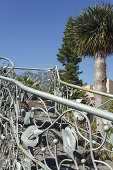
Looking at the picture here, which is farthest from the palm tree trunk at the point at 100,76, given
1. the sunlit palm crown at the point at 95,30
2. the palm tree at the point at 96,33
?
the sunlit palm crown at the point at 95,30

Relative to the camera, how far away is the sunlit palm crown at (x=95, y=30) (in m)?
8.20

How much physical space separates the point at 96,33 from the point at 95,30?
21 centimetres

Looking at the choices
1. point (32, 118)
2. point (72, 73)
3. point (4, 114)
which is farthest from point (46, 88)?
point (72, 73)

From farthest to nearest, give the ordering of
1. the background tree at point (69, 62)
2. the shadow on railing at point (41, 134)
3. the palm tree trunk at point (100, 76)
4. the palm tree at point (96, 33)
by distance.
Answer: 1. the background tree at point (69, 62)
2. the palm tree at point (96, 33)
3. the palm tree trunk at point (100, 76)
4. the shadow on railing at point (41, 134)

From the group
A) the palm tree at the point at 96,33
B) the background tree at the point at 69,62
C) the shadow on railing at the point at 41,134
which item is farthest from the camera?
the background tree at the point at 69,62

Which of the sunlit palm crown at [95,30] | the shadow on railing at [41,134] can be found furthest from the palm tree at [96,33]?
the shadow on railing at [41,134]

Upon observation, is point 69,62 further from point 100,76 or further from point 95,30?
point 100,76

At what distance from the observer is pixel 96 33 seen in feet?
27.9

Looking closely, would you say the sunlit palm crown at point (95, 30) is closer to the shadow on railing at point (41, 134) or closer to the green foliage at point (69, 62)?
the green foliage at point (69, 62)

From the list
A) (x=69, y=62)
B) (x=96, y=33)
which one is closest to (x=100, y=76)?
(x=96, y=33)

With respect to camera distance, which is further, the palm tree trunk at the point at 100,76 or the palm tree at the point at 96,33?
the palm tree at the point at 96,33

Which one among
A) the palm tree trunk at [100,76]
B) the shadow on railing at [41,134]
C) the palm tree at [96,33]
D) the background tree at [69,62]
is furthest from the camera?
the background tree at [69,62]

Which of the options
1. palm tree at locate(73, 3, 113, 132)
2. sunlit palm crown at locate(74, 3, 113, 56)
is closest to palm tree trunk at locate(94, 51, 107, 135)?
palm tree at locate(73, 3, 113, 132)

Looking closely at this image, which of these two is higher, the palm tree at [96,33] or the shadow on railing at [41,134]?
the palm tree at [96,33]
